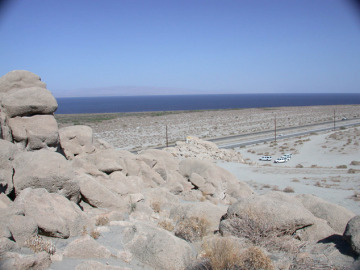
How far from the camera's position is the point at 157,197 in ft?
43.7

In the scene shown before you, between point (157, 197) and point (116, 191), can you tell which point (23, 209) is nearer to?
point (116, 191)

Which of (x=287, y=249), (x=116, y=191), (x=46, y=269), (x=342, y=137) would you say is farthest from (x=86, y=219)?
(x=342, y=137)

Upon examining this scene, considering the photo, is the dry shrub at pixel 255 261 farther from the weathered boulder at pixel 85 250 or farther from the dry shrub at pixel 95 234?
the dry shrub at pixel 95 234

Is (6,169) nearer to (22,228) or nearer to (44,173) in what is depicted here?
(44,173)

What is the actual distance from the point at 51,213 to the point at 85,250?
1589 millimetres

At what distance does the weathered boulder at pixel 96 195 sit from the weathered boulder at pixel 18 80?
5726mm

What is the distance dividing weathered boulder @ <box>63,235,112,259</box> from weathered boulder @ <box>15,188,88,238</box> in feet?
2.75

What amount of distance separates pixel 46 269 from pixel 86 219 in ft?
9.05

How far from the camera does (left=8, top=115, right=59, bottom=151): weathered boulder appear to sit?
1216 centimetres

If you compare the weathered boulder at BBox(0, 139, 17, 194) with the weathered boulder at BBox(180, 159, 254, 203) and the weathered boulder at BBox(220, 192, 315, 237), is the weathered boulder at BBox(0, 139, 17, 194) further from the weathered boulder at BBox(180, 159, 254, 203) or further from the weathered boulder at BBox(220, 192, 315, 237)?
the weathered boulder at BBox(180, 159, 254, 203)

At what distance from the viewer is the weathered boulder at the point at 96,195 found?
10.8 metres

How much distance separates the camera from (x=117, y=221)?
9438mm

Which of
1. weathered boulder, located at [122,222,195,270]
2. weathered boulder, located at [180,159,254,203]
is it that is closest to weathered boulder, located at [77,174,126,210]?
weathered boulder, located at [122,222,195,270]

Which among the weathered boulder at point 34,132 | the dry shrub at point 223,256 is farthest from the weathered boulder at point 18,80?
the dry shrub at point 223,256
